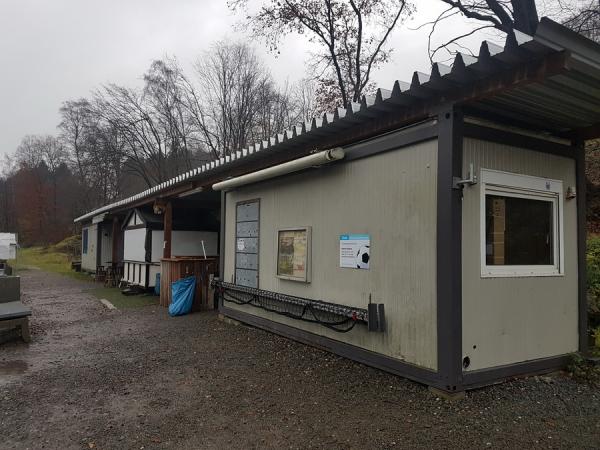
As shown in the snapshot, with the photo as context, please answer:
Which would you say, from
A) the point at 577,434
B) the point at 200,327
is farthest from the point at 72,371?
the point at 577,434

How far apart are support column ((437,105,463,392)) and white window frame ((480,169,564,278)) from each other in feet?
1.21

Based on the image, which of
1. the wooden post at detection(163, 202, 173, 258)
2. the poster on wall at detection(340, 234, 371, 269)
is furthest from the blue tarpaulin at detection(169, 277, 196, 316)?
the poster on wall at detection(340, 234, 371, 269)

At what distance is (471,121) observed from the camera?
3.88 meters

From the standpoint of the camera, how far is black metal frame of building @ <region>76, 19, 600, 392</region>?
9.76 ft

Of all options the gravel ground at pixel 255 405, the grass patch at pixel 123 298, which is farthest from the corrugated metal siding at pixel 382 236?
the grass patch at pixel 123 298

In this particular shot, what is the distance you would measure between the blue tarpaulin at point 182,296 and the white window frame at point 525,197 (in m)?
6.45

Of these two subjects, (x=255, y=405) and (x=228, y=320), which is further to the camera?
(x=228, y=320)

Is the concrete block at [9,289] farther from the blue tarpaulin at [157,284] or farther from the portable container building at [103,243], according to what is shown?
the portable container building at [103,243]

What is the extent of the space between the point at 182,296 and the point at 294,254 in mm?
4031

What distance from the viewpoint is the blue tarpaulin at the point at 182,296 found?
8.72 m

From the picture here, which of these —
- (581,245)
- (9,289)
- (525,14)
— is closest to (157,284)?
(9,289)

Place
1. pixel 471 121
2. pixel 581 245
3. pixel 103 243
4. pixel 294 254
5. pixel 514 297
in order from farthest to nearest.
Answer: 1. pixel 103 243
2. pixel 294 254
3. pixel 581 245
4. pixel 514 297
5. pixel 471 121

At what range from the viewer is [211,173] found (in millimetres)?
8422

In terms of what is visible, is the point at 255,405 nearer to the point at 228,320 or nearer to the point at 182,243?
the point at 228,320
